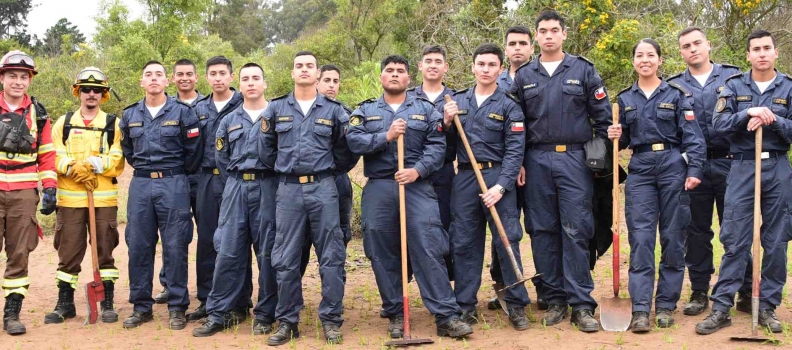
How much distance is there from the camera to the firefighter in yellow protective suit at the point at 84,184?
684 cm

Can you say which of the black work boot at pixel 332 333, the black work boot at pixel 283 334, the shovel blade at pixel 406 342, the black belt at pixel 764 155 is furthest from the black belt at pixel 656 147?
the black work boot at pixel 283 334

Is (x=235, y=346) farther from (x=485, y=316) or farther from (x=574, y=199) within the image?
(x=574, y=199)

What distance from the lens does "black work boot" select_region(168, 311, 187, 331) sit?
662 cm

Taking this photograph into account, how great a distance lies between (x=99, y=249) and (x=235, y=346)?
1.82 m

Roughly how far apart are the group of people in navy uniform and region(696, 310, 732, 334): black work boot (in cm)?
3

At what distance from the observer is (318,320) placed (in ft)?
22.2

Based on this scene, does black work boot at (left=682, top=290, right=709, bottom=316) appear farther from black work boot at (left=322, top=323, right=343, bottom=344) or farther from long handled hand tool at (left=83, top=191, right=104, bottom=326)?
long handled hand tool at (left=83, top=191, right=104, bottom=326)

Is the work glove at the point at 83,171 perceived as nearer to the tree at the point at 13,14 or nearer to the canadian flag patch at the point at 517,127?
the canadian flag patch at the point at 517,127

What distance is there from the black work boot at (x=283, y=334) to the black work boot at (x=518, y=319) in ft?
5.57

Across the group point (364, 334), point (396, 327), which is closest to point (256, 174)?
point (364, 334)

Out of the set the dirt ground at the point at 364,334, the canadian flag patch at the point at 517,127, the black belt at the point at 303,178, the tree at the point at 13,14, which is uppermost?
the tree at the point at 13,14

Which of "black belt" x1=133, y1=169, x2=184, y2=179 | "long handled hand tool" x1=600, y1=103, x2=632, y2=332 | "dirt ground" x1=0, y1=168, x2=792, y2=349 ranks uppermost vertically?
"black belt" x1=133, y1=169, x2=184, y2=179

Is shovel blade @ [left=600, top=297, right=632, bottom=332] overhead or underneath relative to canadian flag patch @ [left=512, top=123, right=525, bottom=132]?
underneath

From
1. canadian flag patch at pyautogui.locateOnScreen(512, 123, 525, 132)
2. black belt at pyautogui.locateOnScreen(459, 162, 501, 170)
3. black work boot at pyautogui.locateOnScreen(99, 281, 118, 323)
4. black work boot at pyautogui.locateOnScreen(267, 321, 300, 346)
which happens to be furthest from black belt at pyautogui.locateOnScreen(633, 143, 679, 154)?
black work boot at pyautogui.locateOnScreen(99, 281, 118, 323)
